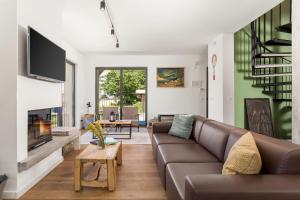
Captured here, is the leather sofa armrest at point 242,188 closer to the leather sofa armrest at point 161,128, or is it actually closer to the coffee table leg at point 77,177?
the coffee table leg at point 77,177

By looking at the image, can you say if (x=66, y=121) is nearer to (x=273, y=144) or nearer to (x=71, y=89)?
(x=71, y=89)

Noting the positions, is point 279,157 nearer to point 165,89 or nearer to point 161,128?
point 161,128

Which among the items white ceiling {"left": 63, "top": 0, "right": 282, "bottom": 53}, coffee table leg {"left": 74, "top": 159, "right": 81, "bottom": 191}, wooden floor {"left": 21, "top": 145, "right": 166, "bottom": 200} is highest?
white ceiling {"left": 63, "top": 0, "right": 282, "bottom": 53}

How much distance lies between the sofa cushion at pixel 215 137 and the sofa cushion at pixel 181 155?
7 centimetres

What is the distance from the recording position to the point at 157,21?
431 centimetres

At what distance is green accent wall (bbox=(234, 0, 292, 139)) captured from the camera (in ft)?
17.4

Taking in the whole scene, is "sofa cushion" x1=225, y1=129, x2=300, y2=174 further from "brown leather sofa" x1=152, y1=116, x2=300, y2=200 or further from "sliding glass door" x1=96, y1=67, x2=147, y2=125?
"sliding glass door" x1=96, y1=67, x2=147, y2=125

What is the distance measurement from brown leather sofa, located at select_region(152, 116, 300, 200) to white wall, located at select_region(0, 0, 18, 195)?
171cm

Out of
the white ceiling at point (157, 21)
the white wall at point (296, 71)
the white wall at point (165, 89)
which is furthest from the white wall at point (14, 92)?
the white wall at point (165, 89)

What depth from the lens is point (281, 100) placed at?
5.03 meters

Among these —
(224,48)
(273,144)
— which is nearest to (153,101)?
(224,48)

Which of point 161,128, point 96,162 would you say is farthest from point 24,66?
point 161,128

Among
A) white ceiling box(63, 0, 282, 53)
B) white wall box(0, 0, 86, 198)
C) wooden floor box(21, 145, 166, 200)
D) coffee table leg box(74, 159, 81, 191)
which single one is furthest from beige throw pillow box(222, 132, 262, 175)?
white ceiling box(63, 0, 282, 53)

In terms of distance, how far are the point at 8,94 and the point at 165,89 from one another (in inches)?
240
